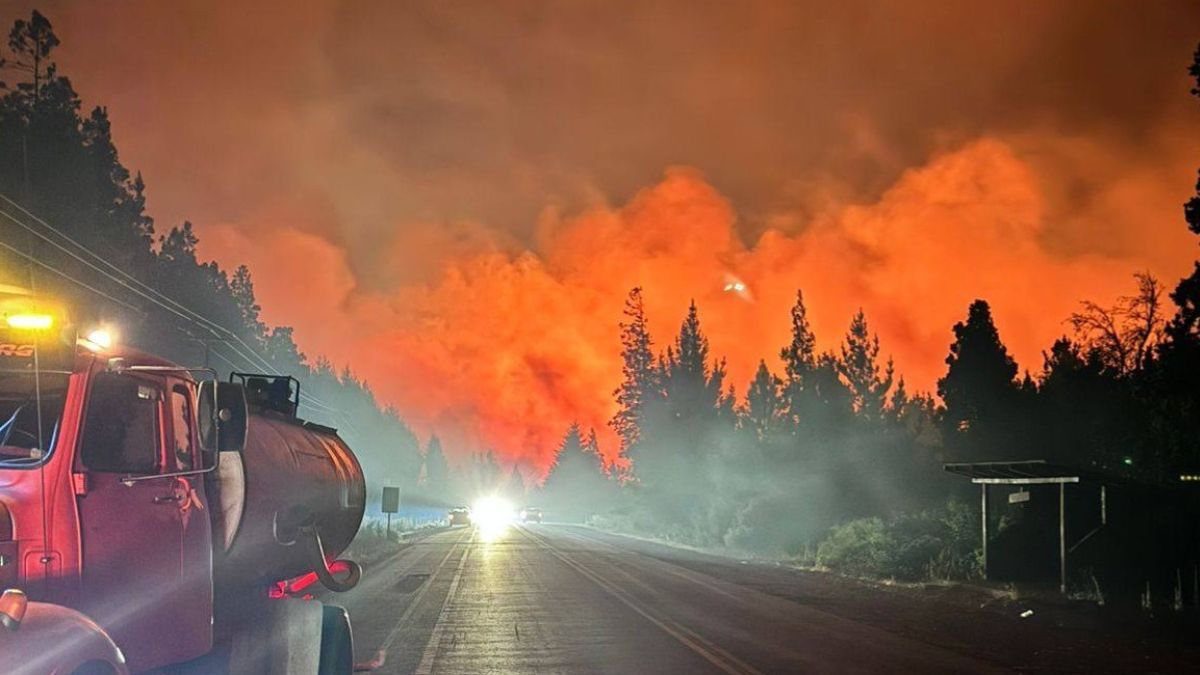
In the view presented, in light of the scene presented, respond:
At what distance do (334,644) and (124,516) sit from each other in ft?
10.7

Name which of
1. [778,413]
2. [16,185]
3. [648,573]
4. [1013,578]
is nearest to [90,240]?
[16,185]

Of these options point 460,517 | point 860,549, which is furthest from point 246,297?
point 860,549

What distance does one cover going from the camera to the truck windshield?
5070 millimetres

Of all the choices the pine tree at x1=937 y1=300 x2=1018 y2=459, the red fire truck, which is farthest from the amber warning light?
the pine tree at x1=937 y1=300 x2=1018 y2=459

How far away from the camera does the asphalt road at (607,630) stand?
1299cm

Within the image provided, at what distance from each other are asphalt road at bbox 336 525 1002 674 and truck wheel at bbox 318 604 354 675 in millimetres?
4210

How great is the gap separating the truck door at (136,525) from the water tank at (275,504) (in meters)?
0.72

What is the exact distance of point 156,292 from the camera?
2067 inches

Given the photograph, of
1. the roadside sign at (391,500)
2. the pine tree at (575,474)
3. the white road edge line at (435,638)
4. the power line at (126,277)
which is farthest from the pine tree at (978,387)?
the pine tree at (575,474)

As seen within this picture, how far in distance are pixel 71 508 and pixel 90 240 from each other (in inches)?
1803

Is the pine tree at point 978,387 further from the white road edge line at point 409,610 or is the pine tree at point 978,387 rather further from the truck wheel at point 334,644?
the truck wheel at point 334,644

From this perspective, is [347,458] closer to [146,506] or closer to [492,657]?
[492,657]

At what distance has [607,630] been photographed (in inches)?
655

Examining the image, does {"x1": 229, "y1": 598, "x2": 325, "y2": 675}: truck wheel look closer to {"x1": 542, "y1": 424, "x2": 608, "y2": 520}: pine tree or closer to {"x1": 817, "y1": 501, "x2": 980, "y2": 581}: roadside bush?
{"x1": 817, "y1": 501, "x2": 980, "y2": 581}: roadside bush
